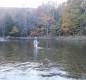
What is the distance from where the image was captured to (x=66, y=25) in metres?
69.7

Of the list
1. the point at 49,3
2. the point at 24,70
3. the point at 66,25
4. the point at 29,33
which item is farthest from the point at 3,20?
the point at 24,70

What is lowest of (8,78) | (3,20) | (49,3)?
(8,78)

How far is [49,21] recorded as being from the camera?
251 feet

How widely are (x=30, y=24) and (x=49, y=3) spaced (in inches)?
394

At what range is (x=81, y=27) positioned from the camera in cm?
6781

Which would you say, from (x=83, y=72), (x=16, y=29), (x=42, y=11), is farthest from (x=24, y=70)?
(x=42, y=11)

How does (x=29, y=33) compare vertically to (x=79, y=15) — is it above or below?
below

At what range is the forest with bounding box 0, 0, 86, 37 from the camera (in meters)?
67.9

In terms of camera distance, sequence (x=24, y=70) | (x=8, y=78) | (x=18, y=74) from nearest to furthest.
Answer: (x=8, y=78), (x=18, y=74), (x=24, y=70)

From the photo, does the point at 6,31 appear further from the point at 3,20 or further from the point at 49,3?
the point at 49,3

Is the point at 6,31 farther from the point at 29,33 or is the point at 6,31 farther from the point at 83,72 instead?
the point at 83,72

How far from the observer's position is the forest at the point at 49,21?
67.9m

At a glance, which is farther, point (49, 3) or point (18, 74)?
point (49, 3)

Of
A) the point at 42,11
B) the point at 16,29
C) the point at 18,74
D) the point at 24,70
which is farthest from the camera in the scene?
the point at 42,11
